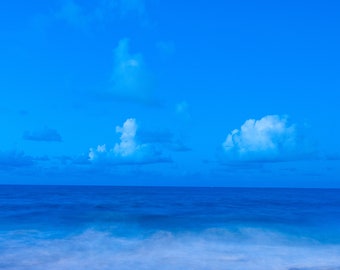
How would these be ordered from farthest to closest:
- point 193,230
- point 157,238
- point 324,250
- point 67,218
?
point 67,218
point 193,230
point 157,238
point 324,250

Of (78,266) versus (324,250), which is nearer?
(78,266)

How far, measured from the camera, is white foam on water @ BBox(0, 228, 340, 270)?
14852 millimetres

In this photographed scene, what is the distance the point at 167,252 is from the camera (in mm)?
17344

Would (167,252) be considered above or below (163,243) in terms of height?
below

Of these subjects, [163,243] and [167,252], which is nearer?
[167,252]

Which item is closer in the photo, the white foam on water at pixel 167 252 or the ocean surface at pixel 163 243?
the white foam on water at pixel 167 252

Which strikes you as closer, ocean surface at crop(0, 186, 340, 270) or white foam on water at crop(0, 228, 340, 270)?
white foam on water at crop(0, 228, 340, 270)

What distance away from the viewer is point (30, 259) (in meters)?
15.4

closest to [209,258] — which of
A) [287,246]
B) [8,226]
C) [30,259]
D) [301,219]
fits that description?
[287,246]

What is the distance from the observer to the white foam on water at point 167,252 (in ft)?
48.7

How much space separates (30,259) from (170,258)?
534cm

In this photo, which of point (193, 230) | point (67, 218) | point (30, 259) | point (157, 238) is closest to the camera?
point (30, 259)

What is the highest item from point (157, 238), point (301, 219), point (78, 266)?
point (301, 219)

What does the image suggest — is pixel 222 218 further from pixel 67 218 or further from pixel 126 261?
pixel 126 261
